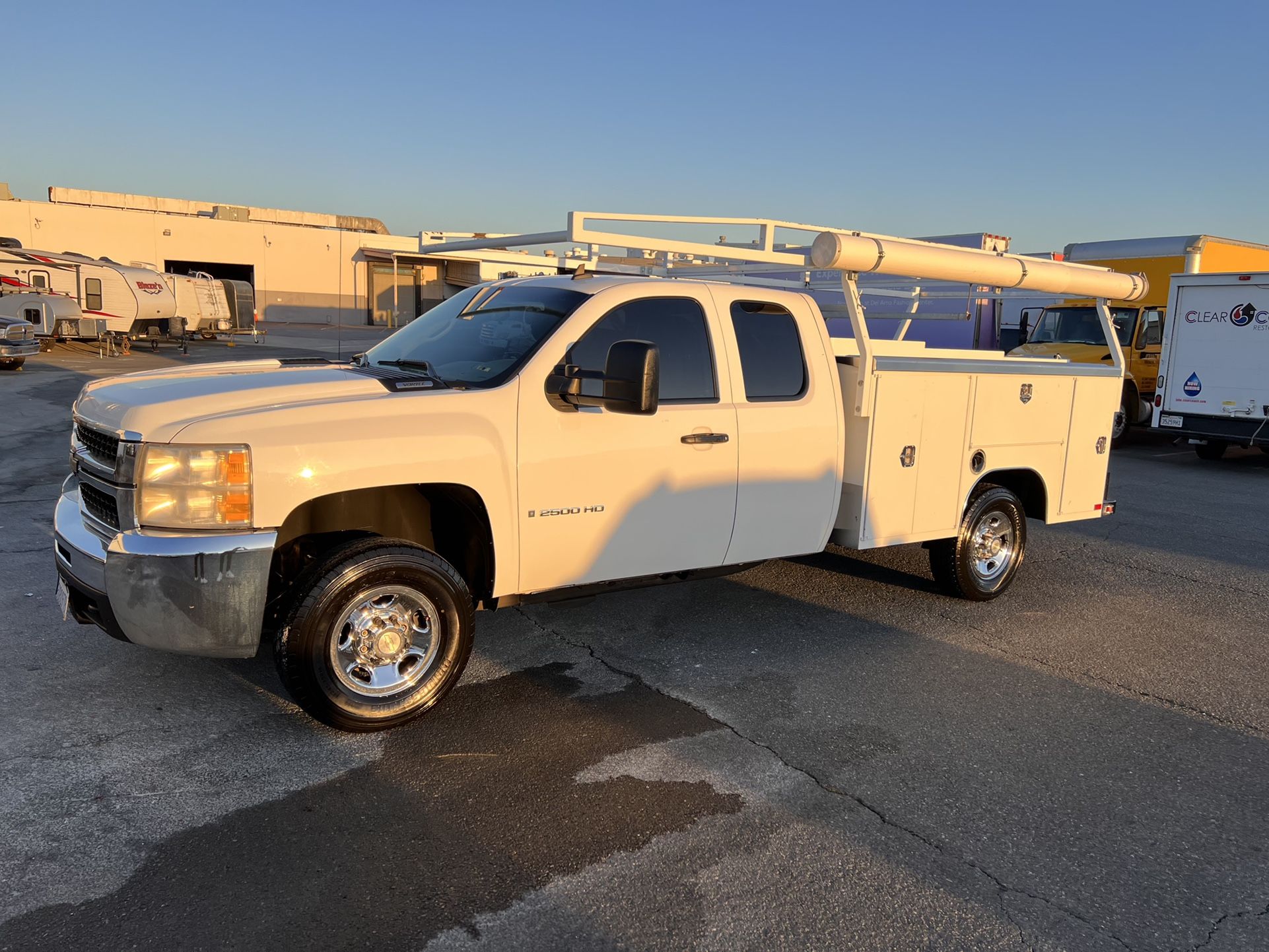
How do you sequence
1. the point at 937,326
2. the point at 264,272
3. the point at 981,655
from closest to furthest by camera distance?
1. the point at 981,655
2. the point at 937,326
3. the point at 264,272

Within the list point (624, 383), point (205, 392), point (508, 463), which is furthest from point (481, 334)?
point (205, 392)

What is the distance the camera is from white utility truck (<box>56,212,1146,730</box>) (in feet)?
12.6

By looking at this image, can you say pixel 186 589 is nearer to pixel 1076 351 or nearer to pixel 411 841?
pixel 411 841

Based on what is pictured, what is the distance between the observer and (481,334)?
496 centimetres

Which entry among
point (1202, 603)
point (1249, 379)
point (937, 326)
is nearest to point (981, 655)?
point (1202, 603)

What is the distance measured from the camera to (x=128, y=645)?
5.18 m

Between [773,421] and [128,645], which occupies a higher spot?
[773,421]

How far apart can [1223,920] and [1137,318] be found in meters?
17.1

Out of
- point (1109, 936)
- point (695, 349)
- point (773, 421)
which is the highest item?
point (695, 349)

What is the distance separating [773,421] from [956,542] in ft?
6.43

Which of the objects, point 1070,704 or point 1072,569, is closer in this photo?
point 1070,704

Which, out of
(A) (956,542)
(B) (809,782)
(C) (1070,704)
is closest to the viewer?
(B) (809,782)

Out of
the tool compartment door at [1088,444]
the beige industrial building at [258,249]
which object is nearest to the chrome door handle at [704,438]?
the tool compartment door at [1088,444]

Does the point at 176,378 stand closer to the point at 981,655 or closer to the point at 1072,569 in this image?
the point at 981,655
